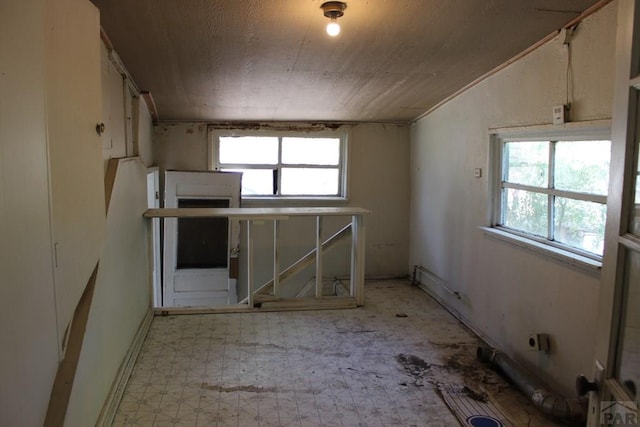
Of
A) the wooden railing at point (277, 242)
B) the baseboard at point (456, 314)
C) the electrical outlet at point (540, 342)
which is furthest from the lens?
the wooden railing at point (277, 242)

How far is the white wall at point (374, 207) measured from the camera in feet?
18.0

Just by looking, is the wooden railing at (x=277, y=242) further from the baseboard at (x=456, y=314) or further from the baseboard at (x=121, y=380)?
the baseboard at (x=121, y=380)

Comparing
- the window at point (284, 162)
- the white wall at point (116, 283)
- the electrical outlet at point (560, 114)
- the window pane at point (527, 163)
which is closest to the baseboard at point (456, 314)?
the window pane at point (527, 163)

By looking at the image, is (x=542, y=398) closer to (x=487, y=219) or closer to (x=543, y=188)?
(x=543, y=188)

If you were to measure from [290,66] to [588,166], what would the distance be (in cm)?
198

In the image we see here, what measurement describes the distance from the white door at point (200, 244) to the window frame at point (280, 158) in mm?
287

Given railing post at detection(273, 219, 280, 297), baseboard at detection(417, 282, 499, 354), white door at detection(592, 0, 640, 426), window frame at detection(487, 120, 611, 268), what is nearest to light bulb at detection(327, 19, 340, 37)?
window frame at detection(487, 120, 611, 268)

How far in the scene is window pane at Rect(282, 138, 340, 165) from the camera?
549 centimetres

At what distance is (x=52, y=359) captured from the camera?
4.83 feet

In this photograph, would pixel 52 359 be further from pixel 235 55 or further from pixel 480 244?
pixel 480 244

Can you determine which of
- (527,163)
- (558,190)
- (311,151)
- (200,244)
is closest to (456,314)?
(527,163)

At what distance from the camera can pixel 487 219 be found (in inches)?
145

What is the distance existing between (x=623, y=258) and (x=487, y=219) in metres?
2.58

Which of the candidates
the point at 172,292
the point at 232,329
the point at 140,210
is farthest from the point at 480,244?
the point at 172,292
